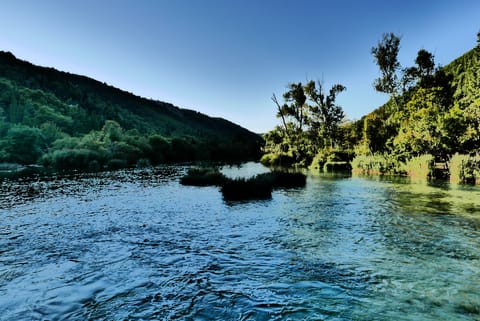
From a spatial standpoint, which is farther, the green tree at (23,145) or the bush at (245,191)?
the green tree at (23,145)

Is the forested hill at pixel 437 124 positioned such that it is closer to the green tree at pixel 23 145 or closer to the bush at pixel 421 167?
the bush at pixel 421 167

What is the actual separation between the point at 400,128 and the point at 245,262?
42.2 m

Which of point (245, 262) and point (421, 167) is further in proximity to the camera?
point (421, 167)

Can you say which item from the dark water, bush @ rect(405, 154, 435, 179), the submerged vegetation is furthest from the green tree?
bush @ rect(405, 154, 435, 179)

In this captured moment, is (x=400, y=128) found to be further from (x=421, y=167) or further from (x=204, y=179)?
(x=204, y=179)

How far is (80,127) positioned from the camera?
4131 inches

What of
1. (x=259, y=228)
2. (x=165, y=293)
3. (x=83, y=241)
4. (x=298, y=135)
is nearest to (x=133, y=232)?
(x=83, y=241)

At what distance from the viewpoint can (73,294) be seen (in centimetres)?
780

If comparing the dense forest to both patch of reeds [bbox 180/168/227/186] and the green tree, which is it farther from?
the green tree

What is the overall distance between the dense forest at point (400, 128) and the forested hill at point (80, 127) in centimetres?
3317

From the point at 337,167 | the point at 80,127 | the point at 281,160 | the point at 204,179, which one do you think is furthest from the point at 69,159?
the point at 337,167

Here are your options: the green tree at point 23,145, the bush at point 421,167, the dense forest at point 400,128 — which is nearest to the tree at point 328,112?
the dense forest at point 400,128

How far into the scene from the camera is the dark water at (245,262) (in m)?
6.84

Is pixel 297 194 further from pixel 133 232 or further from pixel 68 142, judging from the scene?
pixel 68 142
